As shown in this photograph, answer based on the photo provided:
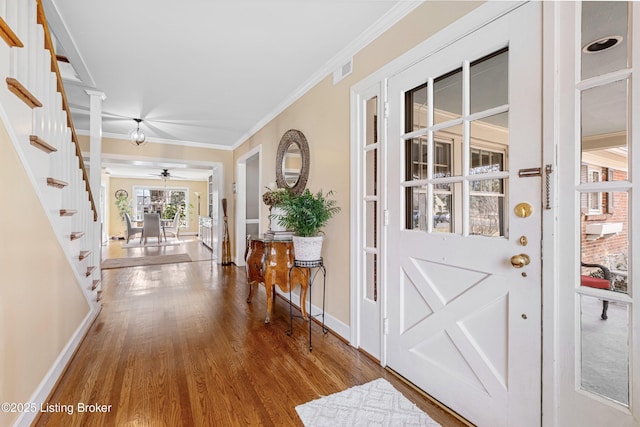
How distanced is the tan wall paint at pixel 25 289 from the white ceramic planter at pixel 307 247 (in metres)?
1.65

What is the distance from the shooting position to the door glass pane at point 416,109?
1.80m

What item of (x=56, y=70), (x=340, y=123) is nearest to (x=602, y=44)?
(x=340, y=123)

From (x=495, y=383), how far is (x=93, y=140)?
4271mm

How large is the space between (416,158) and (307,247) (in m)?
1.14

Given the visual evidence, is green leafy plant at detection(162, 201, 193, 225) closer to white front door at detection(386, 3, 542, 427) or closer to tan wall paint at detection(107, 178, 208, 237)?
tan wall paint at detection(107, 178, 208, 237)

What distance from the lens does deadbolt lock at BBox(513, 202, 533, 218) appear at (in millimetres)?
1251

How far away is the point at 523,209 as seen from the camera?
127 centimetres

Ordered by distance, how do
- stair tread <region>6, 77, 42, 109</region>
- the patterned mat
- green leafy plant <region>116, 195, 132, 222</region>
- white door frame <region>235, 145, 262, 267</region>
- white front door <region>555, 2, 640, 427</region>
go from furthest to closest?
green leafy plant <region>116, 195, 132, 222</region>
the patterned mat
white door frame <region>235, 145, 262, 267</region>
stair tread <region>6, 77, 42, 109</region>
white front door <region>555, 2, 640, 427</region>

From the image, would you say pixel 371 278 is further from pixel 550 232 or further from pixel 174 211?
pixel 174 211

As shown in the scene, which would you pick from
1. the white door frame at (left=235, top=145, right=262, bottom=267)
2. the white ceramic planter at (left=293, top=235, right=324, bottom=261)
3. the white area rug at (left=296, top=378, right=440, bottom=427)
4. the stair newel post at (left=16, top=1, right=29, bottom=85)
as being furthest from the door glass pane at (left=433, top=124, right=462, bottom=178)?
the white door frame at (left=235, top=145, right=262, bottom=267)

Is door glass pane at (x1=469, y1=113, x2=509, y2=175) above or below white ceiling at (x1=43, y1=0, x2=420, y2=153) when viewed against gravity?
below

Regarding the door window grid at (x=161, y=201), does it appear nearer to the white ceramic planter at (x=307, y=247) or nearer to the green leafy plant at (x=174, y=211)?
the green leafy plant at (x=174, y=211)

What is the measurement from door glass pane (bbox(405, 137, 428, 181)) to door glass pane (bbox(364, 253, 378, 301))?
686 mm

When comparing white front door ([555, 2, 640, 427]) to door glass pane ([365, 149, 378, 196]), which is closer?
white front door ([555, 2, 640, 427])
